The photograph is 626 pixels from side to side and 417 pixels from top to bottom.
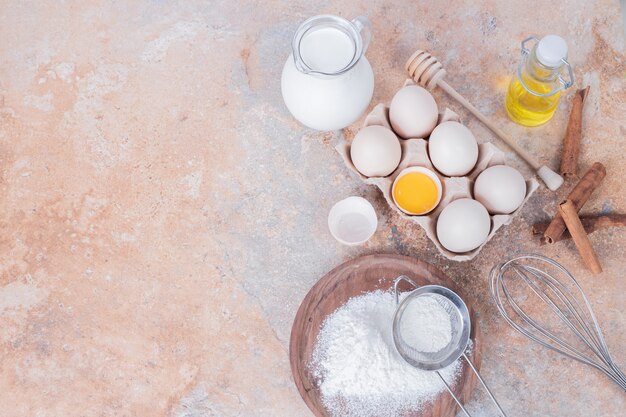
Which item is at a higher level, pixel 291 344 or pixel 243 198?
pixel 243 198

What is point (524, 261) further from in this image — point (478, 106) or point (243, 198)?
point (243, 198)

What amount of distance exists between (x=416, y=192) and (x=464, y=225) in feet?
0.33

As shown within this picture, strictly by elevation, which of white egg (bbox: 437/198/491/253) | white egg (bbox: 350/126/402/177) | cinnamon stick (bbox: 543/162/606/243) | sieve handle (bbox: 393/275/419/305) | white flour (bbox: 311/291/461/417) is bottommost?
white flour (bbox: 311/291/461/417)

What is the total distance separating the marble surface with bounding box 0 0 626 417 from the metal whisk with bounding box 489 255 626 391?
0.08 feet

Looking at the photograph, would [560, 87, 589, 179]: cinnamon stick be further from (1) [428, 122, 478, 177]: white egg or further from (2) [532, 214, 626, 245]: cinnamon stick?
(1) [428, 122, 478, 177]: white egg

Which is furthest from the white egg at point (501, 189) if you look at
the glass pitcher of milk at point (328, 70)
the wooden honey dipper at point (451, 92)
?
the glass pitcher of milk at point (328, 70)

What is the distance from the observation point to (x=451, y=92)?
1.10 metres

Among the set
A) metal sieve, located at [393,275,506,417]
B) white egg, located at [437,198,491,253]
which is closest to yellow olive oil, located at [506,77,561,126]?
white egg, located at [437,198,491,253]

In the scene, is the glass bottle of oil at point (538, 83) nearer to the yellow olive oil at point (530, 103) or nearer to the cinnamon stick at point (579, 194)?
the yellow olive oil at point (530, 103)

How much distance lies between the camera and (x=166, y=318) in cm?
112

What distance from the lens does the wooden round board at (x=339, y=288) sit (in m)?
1.06

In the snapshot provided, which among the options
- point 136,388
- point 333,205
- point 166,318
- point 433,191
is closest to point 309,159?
point 333,205

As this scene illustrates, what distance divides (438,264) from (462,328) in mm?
144

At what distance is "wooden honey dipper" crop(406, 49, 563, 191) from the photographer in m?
1.08
